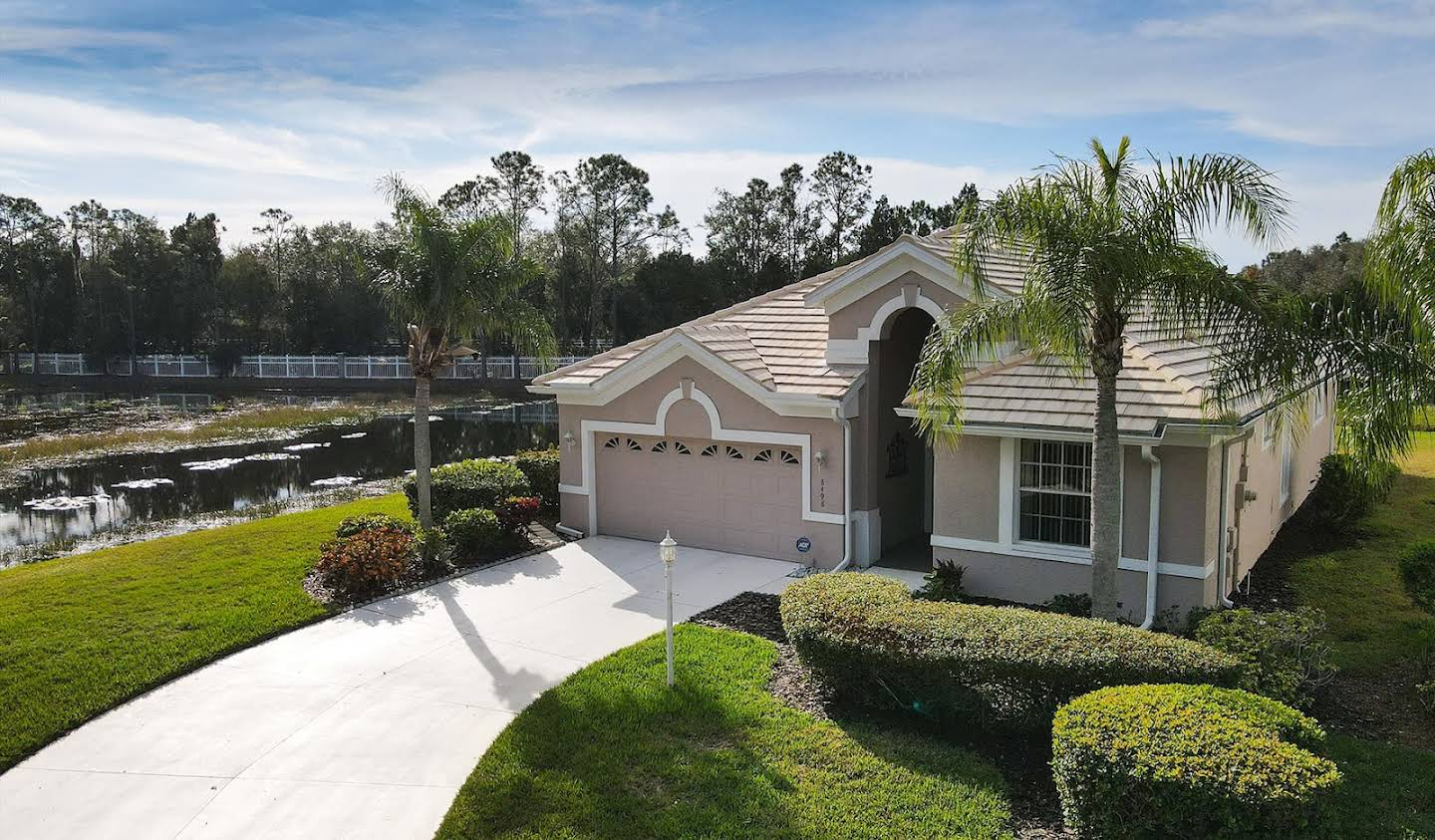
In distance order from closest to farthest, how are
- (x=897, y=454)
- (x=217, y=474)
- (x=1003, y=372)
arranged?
(x=1003, y=372), (x=897, y=454), (x=217, y=474)

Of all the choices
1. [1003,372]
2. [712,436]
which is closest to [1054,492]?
[1003,372]

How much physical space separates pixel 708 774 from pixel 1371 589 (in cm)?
1058

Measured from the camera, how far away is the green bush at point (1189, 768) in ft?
19.9

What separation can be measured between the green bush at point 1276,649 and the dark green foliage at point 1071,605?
1761 mm

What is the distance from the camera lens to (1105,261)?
8.96 m

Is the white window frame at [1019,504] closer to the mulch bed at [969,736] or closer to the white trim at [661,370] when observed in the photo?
the white trim at [661,370]

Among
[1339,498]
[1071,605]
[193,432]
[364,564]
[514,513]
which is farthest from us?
[193,432]

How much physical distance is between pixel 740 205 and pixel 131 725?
50.6 meters

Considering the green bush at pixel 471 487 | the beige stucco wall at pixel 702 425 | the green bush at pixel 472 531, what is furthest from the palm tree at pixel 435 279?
the beige stucco wall at pixel 702 425

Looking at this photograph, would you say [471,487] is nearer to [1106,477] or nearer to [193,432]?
[1106,477]

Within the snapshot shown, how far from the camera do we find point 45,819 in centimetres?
746

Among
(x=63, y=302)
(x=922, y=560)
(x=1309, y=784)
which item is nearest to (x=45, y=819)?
(x=1309, y=784)

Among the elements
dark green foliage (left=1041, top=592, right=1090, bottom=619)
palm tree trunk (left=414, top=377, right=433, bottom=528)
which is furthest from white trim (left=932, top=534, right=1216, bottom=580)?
palm tree trunk (left=414, top=377, right=433, bottom=528)

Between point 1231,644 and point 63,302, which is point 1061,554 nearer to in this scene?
point 1231,644
